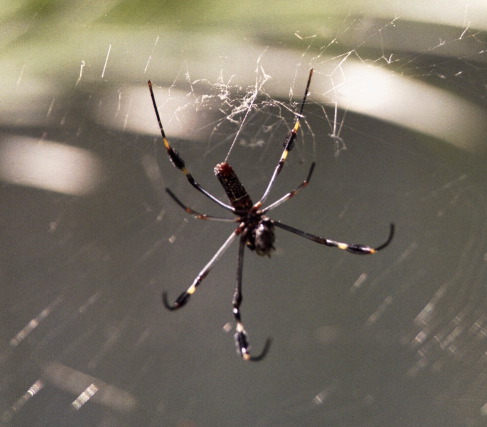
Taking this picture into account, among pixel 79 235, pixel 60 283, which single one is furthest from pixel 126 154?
pixel 60 283

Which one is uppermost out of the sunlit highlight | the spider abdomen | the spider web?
the spider abdomen

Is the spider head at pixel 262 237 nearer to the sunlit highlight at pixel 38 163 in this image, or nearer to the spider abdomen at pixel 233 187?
Result: the spider abdomen at pixel 233 187

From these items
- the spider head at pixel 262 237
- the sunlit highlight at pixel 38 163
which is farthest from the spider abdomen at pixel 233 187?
the sunlit highlight at pixel 38 163

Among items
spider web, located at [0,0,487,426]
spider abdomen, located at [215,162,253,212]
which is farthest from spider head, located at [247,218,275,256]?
spider web, located at [0,0,487,426]

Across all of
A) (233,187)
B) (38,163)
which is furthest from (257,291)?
(233,187)

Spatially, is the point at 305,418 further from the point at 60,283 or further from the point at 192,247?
the point at 60,283

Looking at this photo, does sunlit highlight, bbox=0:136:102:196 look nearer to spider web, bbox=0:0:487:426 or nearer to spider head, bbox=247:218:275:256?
spider web, bbox=0:0:487:426
